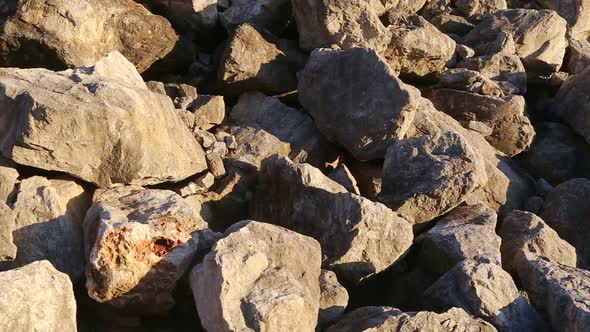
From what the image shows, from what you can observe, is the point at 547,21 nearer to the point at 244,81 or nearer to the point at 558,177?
the point at 558,177

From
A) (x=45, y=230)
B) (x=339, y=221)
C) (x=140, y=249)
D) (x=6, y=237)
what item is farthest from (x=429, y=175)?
(x=6, y=237)

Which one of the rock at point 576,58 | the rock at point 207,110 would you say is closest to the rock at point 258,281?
the rock at point 207,110

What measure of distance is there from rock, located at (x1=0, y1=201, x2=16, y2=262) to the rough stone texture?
2014mm

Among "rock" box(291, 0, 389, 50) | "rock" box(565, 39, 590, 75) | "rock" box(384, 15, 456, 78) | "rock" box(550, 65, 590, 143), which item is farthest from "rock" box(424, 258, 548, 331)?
"rock" box(565, 39, 590, 75)

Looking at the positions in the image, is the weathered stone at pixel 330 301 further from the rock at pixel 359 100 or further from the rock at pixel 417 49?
Result: the rock at pixel 417 49

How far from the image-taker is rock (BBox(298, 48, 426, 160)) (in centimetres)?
646

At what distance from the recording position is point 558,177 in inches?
296

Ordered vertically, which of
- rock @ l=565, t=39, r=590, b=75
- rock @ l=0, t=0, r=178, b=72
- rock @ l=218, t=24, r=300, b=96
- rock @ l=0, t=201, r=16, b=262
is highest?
rock @ l=0, t=0, r=178, b=72

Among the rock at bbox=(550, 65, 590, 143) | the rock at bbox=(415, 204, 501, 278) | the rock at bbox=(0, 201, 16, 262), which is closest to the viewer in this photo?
the rock at bbox=(0, 201, 16, 262)

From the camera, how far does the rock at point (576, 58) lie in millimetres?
9141

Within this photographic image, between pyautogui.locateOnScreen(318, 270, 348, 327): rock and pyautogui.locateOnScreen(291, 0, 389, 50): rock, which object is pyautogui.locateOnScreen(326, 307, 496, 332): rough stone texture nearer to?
pyautogui.locateOnScreen(318, 270, 348, 327): rock

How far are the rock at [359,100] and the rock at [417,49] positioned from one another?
976mm

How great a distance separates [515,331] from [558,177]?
9.83 feet

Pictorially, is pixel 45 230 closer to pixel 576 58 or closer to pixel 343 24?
pixel 343 24
